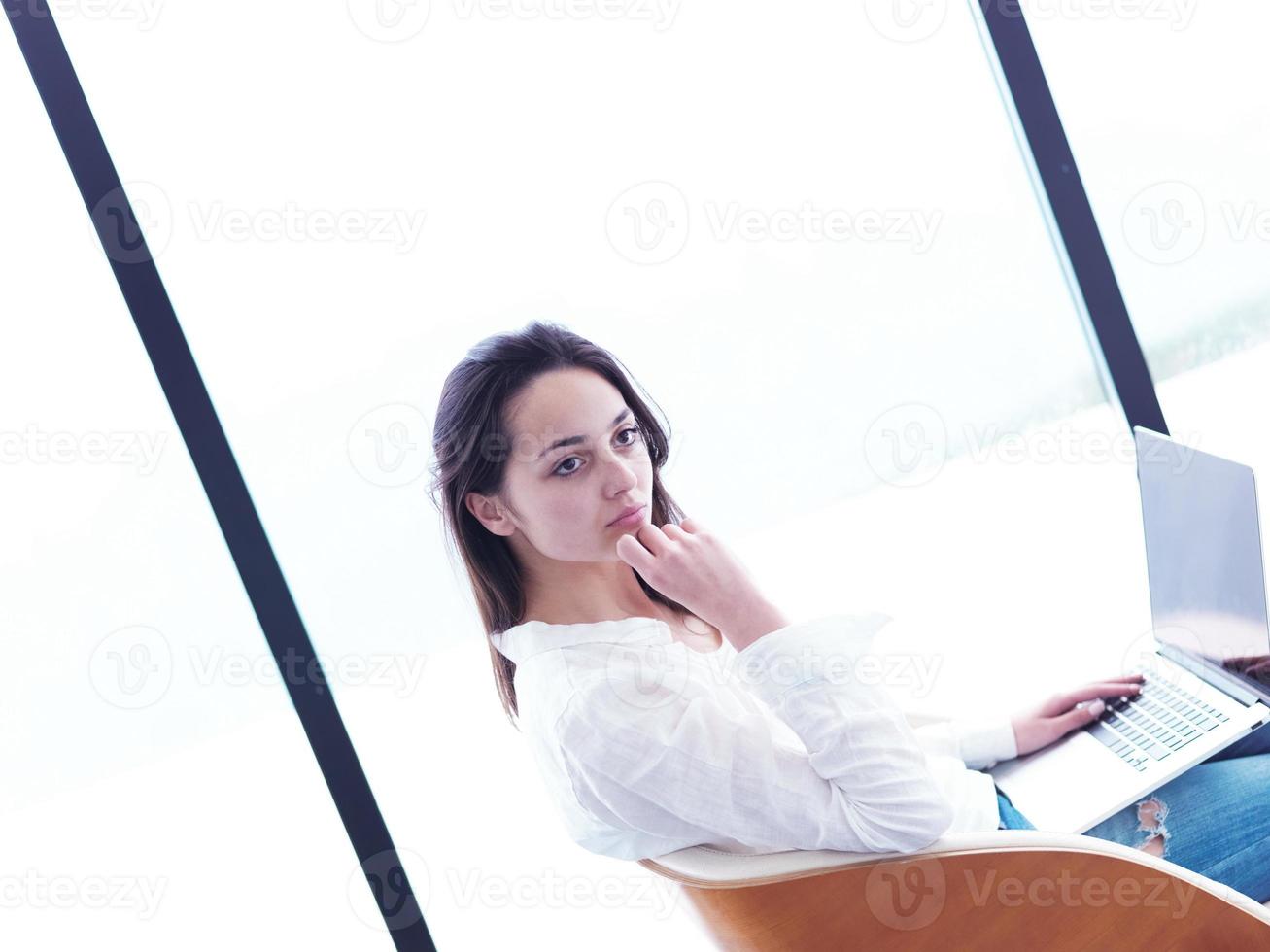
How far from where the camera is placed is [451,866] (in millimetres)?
2301

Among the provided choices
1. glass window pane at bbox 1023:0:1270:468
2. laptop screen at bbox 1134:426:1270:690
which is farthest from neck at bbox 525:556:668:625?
glass window pane at bbox 1023:0:1270:468

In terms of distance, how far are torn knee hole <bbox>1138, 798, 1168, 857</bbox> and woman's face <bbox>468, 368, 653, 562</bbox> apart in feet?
2.62

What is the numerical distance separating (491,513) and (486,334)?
0.85 meters

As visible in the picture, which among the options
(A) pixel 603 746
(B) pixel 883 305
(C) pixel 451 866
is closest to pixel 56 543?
(C) pixel 451 866

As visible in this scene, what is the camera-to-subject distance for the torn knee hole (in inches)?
56.4

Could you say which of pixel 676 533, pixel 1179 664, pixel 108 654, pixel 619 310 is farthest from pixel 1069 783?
pixel 108 654

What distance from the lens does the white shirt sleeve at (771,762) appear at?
1.19 meters

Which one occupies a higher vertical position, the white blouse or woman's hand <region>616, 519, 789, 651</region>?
woman's hand <region>616, 519, 789, 651</region>

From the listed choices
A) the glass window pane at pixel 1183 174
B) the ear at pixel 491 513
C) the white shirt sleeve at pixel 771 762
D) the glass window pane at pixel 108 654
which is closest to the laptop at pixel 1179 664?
the white shirt sleeve at pixel 771 762

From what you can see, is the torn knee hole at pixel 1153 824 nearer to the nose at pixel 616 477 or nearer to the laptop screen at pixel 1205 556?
the laptop screen at pixel 1205 556

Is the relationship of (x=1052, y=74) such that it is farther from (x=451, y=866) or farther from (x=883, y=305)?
(x=451, y=866)

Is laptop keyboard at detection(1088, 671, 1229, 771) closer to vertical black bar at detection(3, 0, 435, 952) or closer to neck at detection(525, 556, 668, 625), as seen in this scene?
neck at detection(525, 556, 668, 625)

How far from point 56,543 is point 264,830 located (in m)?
0.73

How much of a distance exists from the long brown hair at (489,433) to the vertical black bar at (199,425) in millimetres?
671
